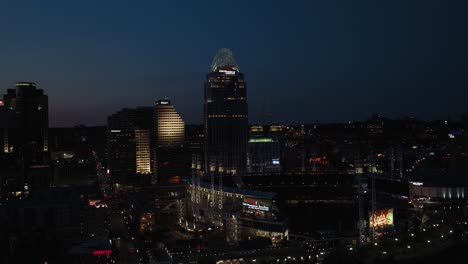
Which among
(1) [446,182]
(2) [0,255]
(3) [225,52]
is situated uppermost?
(3) [225,52]

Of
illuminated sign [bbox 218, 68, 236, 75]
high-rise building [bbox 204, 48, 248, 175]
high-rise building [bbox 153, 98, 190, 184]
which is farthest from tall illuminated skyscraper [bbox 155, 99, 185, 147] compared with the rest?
illuminated sign [bbox 218, 68, 236, 75]

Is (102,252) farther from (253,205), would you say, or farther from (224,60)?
(224,60)

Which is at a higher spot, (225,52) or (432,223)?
(225,52)

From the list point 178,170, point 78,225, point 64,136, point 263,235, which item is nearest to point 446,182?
point 263,235

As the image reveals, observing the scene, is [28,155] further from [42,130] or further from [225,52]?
[225,52]

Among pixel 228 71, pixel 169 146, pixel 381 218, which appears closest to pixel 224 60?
pixel 228 71
